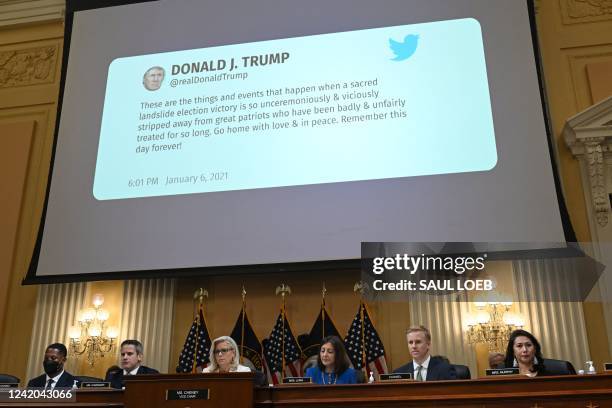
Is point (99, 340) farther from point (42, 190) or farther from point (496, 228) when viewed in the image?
point (496, 228)

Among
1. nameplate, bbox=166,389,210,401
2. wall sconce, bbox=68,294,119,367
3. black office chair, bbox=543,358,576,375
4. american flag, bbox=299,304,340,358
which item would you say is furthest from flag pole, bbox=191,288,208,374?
black office chair, bbox=543,358,576,375

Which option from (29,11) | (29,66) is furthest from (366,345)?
(29,11)

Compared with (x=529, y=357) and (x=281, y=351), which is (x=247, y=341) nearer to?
(x=281, y=351)

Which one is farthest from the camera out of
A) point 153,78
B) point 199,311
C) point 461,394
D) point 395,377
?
point 153,78

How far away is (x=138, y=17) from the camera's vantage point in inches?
279

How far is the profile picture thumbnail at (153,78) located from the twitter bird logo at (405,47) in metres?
2.47

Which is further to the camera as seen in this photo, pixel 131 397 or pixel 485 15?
pixel 485 15

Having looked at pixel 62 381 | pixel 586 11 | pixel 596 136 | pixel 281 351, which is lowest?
pixel 62 381

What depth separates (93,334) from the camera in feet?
21.0

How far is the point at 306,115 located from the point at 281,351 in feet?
7.66

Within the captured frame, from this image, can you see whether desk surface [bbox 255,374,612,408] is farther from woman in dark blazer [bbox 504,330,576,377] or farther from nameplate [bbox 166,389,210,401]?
woman in dark blazer [bbox 504,330,576,377]

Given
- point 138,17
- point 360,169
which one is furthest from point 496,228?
point 138,17

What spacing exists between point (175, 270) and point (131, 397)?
8.78 feet

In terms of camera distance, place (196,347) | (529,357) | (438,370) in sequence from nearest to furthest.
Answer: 1. (529,357)
2. (438,370)
3. (196,347)
